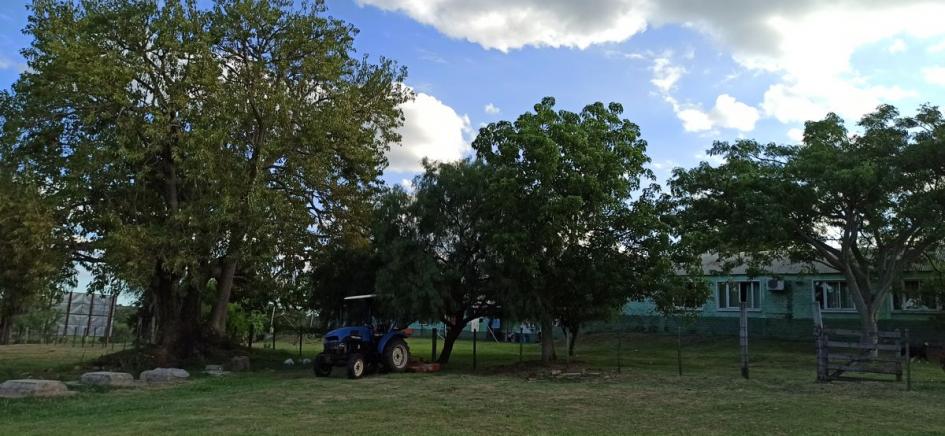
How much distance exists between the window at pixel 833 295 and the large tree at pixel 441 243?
22.6 m

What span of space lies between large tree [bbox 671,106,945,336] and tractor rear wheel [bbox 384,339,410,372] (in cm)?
919

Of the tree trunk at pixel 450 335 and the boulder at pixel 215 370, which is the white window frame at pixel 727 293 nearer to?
the tree trunk at pixel 450 335

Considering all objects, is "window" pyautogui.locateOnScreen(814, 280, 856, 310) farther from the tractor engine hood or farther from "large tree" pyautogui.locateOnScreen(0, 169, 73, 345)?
"large tree" pyautogui.locateOnScreen(0, 169, 73, 345)

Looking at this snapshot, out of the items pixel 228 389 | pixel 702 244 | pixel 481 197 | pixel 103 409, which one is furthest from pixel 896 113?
pixel 103 409

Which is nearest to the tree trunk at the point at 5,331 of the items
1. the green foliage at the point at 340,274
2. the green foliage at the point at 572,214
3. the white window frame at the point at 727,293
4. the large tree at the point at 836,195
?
the green foliage at the point at 340,274

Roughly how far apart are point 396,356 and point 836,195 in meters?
16.1

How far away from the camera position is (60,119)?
20.1 metres

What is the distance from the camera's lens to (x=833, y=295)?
3597 centimetres

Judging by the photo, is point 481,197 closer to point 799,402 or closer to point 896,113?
point 799,402

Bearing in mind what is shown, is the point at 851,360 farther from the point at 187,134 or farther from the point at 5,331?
the point at 5,331

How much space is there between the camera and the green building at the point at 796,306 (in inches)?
1284

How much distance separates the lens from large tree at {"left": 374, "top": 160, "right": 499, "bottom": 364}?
20.0 metres

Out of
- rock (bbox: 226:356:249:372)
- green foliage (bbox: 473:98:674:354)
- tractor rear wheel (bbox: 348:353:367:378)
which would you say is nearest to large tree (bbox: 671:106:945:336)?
green foliage (bbox: 473:98:674:354)

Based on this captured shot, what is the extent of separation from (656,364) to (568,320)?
393cm
